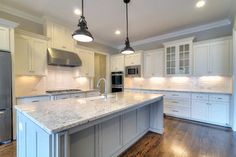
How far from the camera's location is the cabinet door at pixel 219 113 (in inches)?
130

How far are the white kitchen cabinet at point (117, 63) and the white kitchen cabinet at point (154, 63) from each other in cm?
109

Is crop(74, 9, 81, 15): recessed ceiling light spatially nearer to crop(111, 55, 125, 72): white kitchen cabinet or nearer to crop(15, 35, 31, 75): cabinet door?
crop(15, 35, 31, 75): cabinet door

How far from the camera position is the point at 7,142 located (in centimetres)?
256

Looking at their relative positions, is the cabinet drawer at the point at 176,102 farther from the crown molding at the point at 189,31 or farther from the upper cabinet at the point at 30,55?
the upper cabinet at the point at 30,55

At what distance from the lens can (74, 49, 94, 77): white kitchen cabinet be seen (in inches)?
173

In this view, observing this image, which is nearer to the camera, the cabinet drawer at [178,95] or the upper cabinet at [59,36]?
the upper cabinet at [59,36]

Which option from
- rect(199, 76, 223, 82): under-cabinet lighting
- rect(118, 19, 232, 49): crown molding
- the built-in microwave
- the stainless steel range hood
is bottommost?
rect(199, 76, 223, 82): under-cabinet lighting

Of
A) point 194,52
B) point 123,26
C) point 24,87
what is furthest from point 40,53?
point 194,52

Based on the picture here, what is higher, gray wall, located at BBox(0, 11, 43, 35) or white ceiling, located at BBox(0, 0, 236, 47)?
white ceiling, located at BBox(0, 0, 236, 47)

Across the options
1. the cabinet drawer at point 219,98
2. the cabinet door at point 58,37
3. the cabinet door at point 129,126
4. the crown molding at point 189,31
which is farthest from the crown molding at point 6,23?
the cabinet drawer at point 219,98

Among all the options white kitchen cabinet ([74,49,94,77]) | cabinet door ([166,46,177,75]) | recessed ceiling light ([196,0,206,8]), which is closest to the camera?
recessed ceiling light ([196,0,206,8])

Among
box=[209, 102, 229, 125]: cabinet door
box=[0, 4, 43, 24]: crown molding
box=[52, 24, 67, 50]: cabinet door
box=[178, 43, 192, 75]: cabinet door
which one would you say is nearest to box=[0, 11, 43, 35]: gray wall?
box=[0, 4, 43, 24]: crown molding

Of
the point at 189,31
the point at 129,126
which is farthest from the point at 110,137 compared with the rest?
the point at 189,31

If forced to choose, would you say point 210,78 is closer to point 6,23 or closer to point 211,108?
point 211,108
